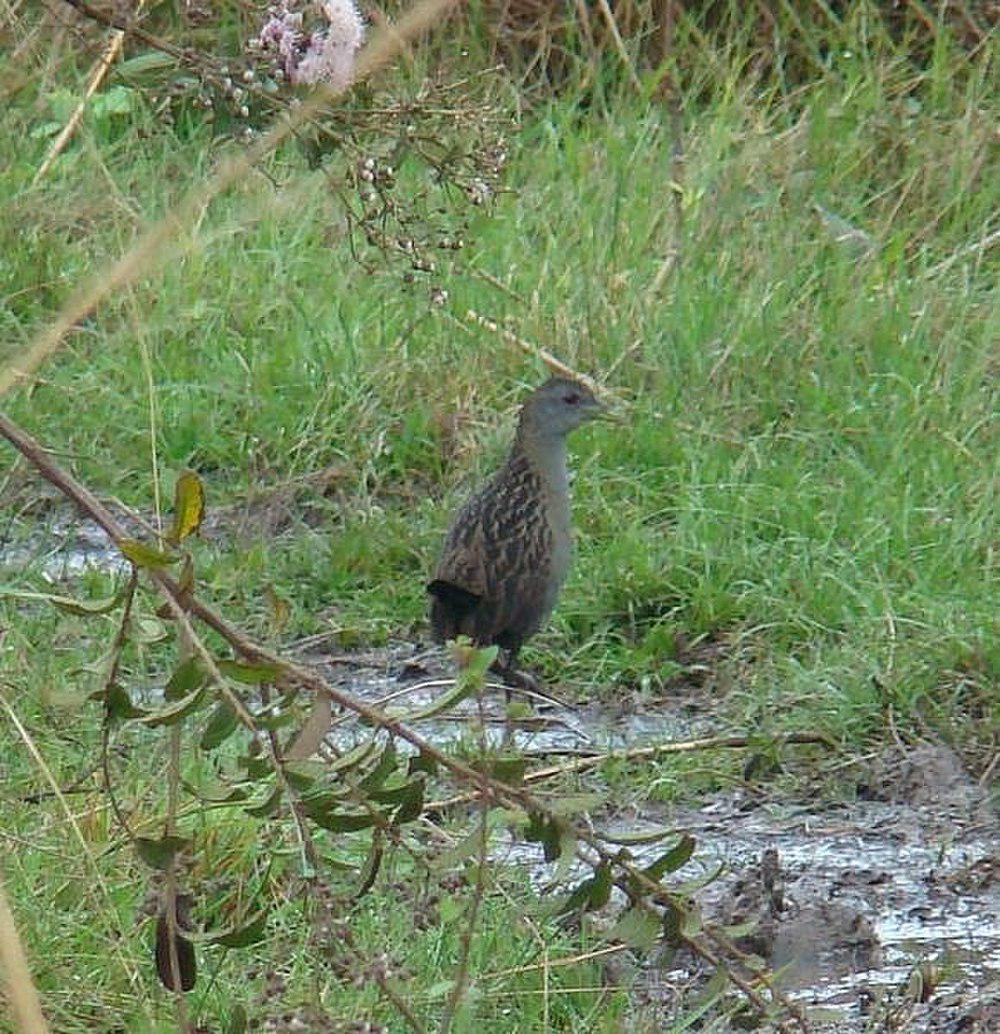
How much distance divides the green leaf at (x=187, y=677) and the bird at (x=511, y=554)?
2.60 m

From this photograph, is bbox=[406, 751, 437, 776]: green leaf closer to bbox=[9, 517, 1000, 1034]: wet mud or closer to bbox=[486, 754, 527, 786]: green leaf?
bbox=[486, 754, 527, 786]: green leaf

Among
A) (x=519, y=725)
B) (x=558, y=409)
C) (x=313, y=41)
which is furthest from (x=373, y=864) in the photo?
(x=558, y=409)

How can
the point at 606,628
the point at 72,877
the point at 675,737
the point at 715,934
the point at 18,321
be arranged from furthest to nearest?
the point at 18,321 → the point at 606,628 → the point at 675,737 → the point at 72,877 → the point at 715,934

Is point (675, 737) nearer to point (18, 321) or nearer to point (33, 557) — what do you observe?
point (33, 557)

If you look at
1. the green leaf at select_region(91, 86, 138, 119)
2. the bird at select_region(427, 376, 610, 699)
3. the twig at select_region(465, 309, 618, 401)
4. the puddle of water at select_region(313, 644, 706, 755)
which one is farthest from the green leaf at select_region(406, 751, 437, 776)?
the green leaf at select_region(91, 86, 138, 119)

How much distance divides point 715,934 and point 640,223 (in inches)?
170

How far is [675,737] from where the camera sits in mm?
4938

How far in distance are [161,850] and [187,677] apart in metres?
0.23

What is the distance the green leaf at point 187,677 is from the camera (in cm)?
232

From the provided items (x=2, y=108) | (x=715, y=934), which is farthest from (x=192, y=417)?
(x=715, y=934)

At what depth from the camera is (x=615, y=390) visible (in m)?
6.24

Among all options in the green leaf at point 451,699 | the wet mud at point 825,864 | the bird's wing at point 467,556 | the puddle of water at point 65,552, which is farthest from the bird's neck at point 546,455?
the green leaf at point 451,699

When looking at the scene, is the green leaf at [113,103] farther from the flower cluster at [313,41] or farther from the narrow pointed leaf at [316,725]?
the narrow pointed leaf at [316,725]

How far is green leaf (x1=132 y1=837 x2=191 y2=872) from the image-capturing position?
247 centimetres
